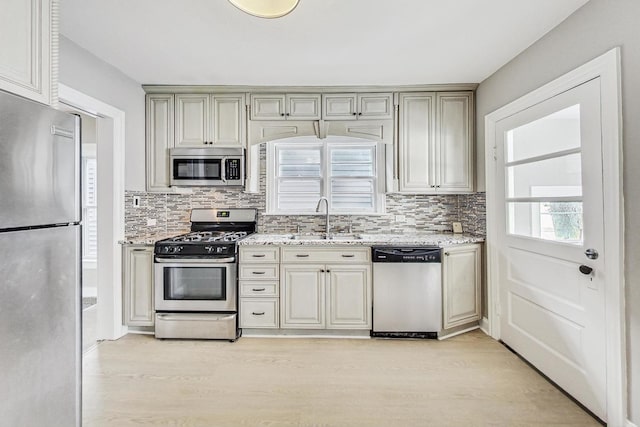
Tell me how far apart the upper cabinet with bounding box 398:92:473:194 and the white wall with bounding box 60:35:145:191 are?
→ 263 centimetres

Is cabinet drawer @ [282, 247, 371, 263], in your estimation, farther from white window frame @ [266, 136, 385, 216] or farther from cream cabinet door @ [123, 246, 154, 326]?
cream cabinet door @ [123, 246, 154, 326]

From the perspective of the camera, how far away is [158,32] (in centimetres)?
219

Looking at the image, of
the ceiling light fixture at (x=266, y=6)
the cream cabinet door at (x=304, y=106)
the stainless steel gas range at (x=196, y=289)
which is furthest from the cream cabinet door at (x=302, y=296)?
the ceiling light fixture at (x=266, y=6)

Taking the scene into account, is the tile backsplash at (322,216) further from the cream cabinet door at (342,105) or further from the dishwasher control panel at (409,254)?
the cream cabinet door at (342,105)

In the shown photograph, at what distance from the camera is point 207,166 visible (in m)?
3.14

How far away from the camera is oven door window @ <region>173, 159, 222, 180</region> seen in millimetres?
3137

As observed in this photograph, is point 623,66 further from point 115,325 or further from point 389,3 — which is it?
point 115,325

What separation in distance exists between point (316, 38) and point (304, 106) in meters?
0.94

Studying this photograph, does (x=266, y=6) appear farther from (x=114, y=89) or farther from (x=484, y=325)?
(x=484, y=325)

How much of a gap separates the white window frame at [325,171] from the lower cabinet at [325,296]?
0.80m

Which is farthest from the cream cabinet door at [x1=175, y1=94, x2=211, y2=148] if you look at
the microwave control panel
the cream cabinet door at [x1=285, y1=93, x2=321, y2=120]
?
the cream cabinet door at [x1=285, y1=93, x2=321, y2=120]

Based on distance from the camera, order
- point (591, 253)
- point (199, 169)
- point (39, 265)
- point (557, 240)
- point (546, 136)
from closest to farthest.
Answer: point (39, 265) < point (591, 253) < point (557, 240) < point (546, 136) < point (199, 169)

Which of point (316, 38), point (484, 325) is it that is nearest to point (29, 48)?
point (316, 38)

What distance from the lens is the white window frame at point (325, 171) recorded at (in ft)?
11.3
